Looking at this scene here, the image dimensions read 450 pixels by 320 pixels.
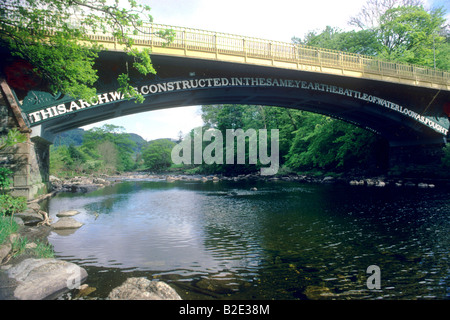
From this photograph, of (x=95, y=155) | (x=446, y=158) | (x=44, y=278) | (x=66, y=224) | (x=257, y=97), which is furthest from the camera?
(x=95, y=155)

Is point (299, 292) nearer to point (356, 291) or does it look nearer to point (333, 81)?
point (356, 291)

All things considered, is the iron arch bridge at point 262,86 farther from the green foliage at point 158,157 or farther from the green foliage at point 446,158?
the green foliage at point 158,157

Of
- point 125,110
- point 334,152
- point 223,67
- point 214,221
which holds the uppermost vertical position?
point 223,67

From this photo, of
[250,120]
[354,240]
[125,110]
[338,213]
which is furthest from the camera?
[250,120]

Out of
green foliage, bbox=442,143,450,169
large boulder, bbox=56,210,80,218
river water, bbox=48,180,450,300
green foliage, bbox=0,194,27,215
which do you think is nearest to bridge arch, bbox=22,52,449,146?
green foliage, bbox=442,143,450,169

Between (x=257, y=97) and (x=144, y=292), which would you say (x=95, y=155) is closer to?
(x=257, y=97)

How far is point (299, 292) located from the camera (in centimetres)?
536

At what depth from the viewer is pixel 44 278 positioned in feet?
17.6

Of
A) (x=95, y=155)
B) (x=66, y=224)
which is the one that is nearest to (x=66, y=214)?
(x=66, y=224)

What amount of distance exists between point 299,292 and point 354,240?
15.2 feet

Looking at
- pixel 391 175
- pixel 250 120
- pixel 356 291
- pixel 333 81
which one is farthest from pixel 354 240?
pixel 250 120

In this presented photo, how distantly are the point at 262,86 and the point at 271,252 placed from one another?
17562 millimetres

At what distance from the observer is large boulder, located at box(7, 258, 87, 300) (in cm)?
501

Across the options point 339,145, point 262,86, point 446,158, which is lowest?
point 446,158
